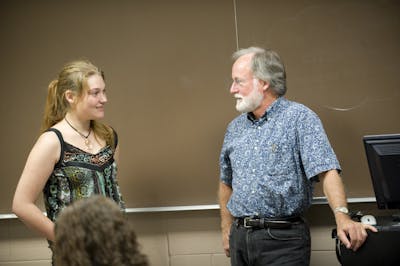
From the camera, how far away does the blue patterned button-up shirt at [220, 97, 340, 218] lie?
2.38 m

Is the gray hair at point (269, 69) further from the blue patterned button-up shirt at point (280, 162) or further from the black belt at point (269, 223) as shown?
the black belt at point (269, 223)

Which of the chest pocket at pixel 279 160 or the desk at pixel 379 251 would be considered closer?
the desk at pixel 379 251

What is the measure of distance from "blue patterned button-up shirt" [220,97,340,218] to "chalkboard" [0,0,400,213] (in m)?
0.48

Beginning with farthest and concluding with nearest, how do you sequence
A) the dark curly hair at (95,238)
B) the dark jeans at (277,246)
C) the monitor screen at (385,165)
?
the dark jeans at (277,246)
the monitor screen at (385,165)
the dark curly hair at (95,238)

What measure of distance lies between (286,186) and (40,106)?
152cm

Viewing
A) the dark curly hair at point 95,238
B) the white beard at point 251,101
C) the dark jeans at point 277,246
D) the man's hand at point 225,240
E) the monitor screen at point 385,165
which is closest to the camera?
the dark curly hair at point 95,238

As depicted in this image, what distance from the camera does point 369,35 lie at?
9.46 ft

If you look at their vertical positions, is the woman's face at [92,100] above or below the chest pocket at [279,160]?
above

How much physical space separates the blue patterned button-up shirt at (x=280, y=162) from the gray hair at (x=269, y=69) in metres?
0.07

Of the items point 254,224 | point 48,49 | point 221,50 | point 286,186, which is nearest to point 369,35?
point 221,50

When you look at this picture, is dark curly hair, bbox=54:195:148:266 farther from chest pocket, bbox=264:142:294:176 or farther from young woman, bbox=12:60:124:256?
chest pocket, bbox=264:142:294:176

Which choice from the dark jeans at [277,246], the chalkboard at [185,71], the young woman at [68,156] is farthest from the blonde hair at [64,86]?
the dark jeans at [277,246]

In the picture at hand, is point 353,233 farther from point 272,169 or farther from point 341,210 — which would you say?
point 272,169

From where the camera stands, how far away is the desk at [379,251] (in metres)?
2.05
